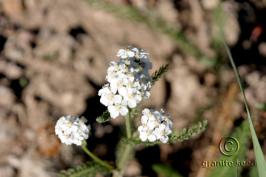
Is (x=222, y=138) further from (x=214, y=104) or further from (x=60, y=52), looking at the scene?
(x=60, y=52)

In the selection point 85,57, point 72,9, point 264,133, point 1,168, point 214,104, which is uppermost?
point 72,9

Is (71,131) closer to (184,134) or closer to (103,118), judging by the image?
(103,118)

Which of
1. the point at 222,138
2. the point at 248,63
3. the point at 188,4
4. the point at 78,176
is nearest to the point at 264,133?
the point at 222,138

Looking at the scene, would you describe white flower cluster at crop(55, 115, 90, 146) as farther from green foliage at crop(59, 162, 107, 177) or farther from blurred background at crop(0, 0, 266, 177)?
blurred background at crop(0, 0, 266, 177)

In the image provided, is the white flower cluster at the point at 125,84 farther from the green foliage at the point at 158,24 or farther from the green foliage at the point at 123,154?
the green foliage at the point at 158,24

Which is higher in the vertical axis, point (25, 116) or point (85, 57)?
point (85, 57)

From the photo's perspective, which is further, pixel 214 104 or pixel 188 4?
pixel 188 4
